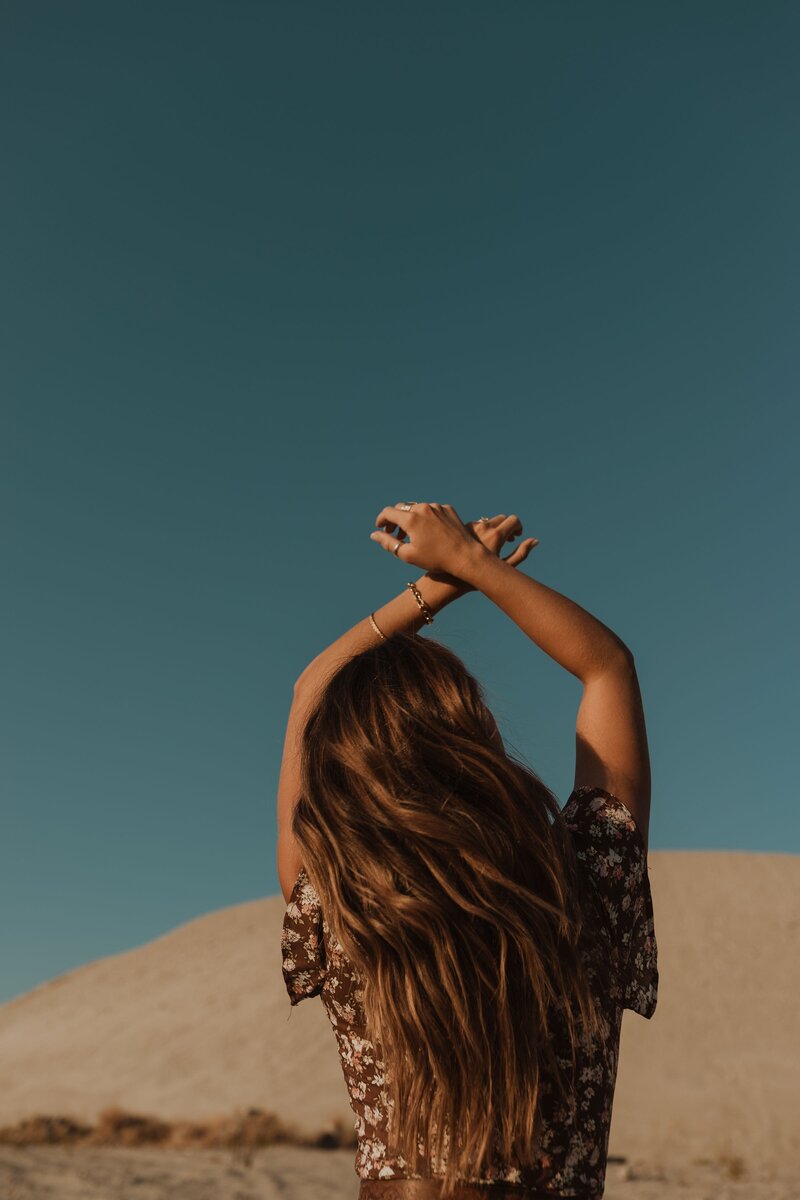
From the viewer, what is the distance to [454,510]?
2.70 m

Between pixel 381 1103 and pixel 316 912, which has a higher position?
pixel 316 912

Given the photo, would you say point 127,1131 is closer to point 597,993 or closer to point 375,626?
point 375,626

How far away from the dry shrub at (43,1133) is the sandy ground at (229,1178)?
1.26 m

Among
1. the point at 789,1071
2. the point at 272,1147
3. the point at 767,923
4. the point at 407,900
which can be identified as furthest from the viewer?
the point at 767,923

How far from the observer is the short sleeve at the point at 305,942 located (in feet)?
7.39

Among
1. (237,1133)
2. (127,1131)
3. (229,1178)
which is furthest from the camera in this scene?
(127,1131)

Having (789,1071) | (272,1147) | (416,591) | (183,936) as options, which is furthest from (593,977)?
(183,936)

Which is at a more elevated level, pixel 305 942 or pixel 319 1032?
pixel 319 1032

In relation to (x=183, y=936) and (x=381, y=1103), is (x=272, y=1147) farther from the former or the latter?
(x=183, y=936)

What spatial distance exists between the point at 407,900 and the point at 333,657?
2.91 ft

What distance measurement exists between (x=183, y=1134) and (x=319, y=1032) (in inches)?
652

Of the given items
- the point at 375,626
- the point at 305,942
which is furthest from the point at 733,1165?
the point at 305,942

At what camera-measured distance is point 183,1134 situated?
29.6 metres

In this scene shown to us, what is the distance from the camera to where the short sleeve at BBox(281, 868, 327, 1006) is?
225cm
